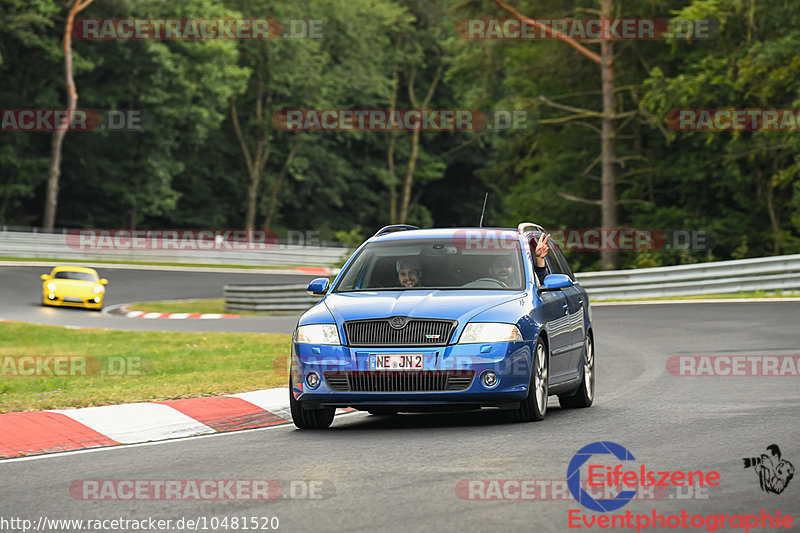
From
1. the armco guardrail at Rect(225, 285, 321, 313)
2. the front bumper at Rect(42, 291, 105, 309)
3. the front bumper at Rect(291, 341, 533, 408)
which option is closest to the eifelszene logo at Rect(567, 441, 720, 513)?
the front bumper at Rect(291, 341, 533, 408)

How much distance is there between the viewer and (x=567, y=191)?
46.7 meters

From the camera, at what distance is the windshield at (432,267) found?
11273mm

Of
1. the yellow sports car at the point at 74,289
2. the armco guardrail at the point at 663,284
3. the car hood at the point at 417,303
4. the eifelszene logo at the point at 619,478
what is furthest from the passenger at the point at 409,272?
the yellow sports car at the point at 74,289

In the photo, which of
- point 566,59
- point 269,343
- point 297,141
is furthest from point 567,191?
point 297,141

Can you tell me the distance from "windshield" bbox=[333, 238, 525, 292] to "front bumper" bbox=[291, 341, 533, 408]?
3.61 feet

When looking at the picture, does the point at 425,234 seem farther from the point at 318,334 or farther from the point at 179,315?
→ the point at 179,315

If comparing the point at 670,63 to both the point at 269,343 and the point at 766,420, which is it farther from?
the point at 766,420

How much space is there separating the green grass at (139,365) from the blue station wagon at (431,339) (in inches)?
85.7

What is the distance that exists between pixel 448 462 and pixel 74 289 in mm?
27308

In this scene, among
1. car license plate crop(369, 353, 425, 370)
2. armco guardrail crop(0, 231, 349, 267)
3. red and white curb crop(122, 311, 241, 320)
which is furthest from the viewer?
armco guardrail crop(0, 231, 349, 267)

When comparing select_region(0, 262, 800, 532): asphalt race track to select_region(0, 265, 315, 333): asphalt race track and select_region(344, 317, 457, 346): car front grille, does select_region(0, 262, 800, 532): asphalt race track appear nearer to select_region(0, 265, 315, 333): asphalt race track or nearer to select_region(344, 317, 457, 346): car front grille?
select_region(344, 317, 457, 346): car front grille

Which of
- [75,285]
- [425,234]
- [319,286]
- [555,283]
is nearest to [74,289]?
[75,285]

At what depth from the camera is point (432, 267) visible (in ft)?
37.5

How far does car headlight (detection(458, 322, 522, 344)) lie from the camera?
10.2 m
